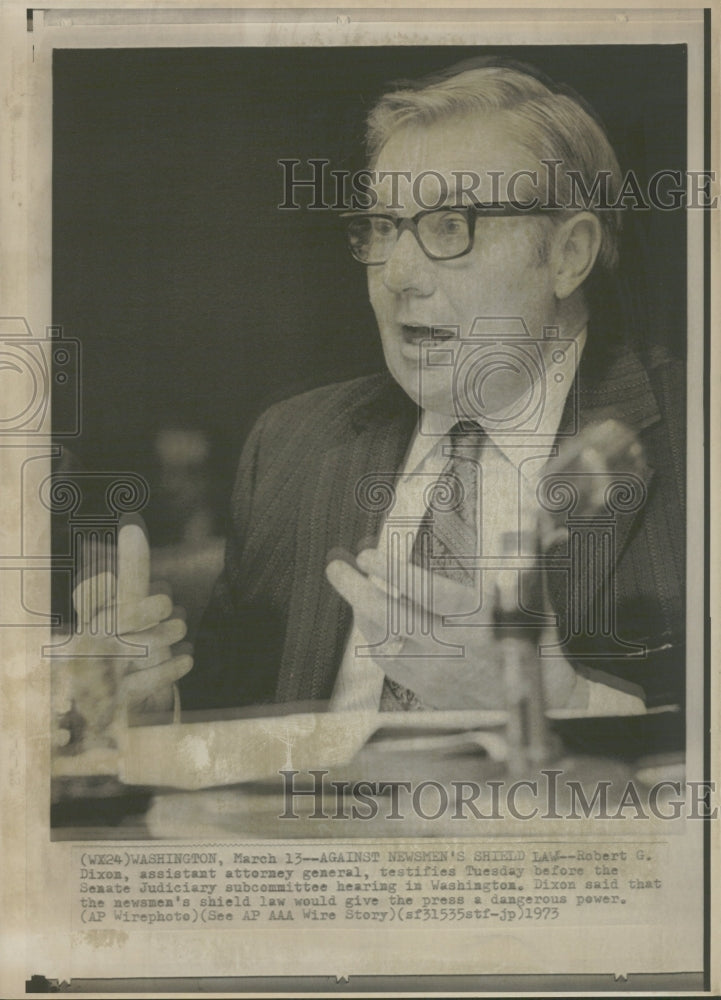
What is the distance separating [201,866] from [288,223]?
5.56ft

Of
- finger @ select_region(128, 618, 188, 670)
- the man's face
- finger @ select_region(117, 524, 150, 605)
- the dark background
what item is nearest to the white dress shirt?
the man's face

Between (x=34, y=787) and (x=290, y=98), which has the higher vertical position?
(x=290, y=98)

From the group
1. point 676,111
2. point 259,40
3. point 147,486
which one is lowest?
point 147,486

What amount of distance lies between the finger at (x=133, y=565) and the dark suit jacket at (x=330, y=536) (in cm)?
19

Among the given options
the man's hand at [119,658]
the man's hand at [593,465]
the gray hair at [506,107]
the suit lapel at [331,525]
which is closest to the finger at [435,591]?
the suit lapel at [331,525]

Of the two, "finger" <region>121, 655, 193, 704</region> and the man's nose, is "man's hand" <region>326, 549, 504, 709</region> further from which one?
the man's nose

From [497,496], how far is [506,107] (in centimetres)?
102

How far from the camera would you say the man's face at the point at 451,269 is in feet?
8.56

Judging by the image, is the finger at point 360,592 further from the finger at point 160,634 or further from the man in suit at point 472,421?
the finger at point 160,634

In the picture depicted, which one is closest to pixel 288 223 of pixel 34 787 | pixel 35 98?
pixel 35 98

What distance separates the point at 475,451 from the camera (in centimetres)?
262

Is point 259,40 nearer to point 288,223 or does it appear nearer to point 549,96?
point 288,223

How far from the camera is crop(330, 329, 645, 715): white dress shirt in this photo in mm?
2582

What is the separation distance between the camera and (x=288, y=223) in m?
2.62
